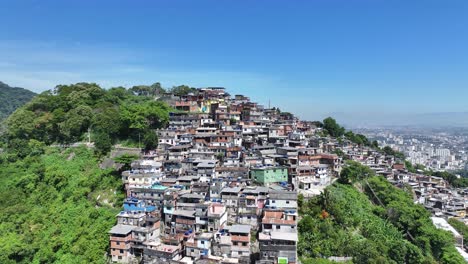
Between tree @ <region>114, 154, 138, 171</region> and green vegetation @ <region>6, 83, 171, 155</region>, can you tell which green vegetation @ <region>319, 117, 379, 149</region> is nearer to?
green vegetation @ <region>6, 83, 171, 155</region>

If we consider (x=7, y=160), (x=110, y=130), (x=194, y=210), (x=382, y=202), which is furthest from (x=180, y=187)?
(x=7, y=160)

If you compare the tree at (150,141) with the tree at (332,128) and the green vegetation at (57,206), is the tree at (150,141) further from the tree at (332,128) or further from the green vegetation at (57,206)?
the tree at (332,128)

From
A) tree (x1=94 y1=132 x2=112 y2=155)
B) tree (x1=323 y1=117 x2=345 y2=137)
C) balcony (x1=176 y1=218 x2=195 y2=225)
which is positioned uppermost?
tree (x1=323 y1=117 x2=345 y2=137)

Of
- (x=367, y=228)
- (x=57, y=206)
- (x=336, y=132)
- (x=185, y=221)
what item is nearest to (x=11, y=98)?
(x=57, y=206)

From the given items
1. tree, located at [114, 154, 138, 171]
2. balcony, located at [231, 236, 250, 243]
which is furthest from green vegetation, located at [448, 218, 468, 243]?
tree, located at [114, 154, 138, 171]

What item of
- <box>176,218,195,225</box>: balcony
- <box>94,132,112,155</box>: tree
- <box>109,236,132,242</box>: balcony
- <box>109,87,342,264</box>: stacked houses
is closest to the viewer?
<box>109,87,342,264</box>: stacked houses

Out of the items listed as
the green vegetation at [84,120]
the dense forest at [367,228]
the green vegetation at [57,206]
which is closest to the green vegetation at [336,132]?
the dense forest at [367,228]

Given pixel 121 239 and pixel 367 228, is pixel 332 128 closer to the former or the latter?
pixel 367 228

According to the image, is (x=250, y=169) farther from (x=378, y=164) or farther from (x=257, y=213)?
(x=378, y=164)
